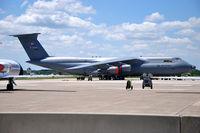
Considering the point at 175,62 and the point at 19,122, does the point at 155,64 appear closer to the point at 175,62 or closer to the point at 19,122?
the point at 175,62

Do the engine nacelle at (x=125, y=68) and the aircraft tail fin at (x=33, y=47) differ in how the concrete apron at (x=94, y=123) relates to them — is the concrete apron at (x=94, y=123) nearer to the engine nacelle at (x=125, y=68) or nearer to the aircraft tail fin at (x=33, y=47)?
the engine nacelle at (x=125, y=68)

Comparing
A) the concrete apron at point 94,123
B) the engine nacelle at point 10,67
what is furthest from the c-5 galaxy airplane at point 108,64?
the concrete apron at point 94,123

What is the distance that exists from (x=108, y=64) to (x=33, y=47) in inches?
595

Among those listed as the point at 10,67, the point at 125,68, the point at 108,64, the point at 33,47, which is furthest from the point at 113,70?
the point at 10,67

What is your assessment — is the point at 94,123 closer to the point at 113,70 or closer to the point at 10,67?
the point at 10,67

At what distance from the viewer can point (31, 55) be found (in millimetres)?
68562

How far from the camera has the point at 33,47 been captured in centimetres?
6700

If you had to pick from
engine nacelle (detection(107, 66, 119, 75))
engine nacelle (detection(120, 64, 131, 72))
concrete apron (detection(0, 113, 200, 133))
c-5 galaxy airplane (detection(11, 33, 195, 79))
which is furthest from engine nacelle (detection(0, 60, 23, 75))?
engine nacelle (detection(120, 64, 131, 72))

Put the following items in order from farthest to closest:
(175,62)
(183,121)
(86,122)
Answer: (175,62)
(86,122)
(183,121)

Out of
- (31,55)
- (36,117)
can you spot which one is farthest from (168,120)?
(31,55)

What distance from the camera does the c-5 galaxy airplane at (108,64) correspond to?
6078 cm

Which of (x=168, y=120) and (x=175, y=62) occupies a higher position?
(x=175, y=62)

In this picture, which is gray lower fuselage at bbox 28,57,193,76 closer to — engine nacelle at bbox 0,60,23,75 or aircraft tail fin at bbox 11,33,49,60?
aircraft tail fin at bbox 11,33,49,60

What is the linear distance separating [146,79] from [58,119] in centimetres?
2315
